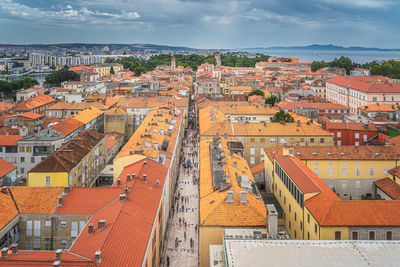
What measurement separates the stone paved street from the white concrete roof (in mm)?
8086

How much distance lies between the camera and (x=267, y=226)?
63.5 ft

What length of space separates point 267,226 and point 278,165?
10182mm

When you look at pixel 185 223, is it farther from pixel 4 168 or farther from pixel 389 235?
pixel 4 168

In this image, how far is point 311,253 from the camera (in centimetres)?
1563

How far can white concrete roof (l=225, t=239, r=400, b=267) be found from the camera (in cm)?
1488

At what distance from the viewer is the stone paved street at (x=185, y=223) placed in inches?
934

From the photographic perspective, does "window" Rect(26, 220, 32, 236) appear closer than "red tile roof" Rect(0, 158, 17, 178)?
Yes

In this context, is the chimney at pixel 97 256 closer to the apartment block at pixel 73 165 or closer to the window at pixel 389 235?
the window at pixel 389 235

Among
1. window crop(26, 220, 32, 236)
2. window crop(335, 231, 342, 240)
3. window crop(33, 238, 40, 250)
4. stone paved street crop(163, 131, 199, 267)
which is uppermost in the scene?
window crop(335, 231, 342, 240)

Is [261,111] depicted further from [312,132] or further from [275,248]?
[275,248]

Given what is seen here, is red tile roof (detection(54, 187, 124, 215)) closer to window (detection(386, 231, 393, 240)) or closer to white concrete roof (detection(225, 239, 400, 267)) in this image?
white concrete roof (detection(225, 239, 400, 267))

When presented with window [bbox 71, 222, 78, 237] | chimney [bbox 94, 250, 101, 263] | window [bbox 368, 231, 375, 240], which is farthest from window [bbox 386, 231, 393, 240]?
window [bbox 71, 222, 78, 237]

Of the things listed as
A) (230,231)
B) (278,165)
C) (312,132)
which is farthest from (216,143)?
(230,231)

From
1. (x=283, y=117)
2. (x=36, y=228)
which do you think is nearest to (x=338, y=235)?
(x=36, y=228)
